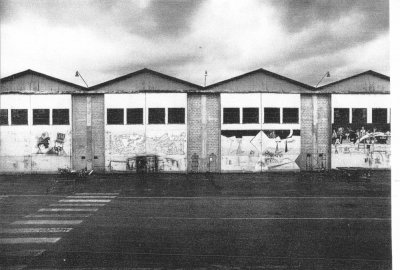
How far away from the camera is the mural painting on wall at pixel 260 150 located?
22.6m

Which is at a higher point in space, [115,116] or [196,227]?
[115,116]

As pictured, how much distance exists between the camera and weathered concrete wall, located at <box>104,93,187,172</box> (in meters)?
22.4

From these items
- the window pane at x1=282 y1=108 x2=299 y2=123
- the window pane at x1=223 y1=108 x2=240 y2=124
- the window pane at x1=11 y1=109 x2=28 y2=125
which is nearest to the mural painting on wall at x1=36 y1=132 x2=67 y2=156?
the window pane at x1=11 y1=109 x2=28 y2=125

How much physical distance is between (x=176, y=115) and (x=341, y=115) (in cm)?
1256

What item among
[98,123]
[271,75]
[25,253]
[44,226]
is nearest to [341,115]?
[271,75]

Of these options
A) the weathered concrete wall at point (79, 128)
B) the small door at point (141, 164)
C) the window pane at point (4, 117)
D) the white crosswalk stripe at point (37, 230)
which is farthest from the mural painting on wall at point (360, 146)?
the window pane at point (4, 117)

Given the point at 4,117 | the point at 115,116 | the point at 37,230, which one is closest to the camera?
the point at 37,230

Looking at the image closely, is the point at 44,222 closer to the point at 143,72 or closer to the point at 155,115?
the point at 155,115

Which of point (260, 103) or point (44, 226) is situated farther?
point (260, 103)

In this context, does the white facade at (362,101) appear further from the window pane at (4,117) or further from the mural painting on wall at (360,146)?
the window pane at (4,117)

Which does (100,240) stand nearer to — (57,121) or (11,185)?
(11,185)

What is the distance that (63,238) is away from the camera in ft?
25.6

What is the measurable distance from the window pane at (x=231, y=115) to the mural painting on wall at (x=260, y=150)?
0.84 m

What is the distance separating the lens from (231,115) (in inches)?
894
